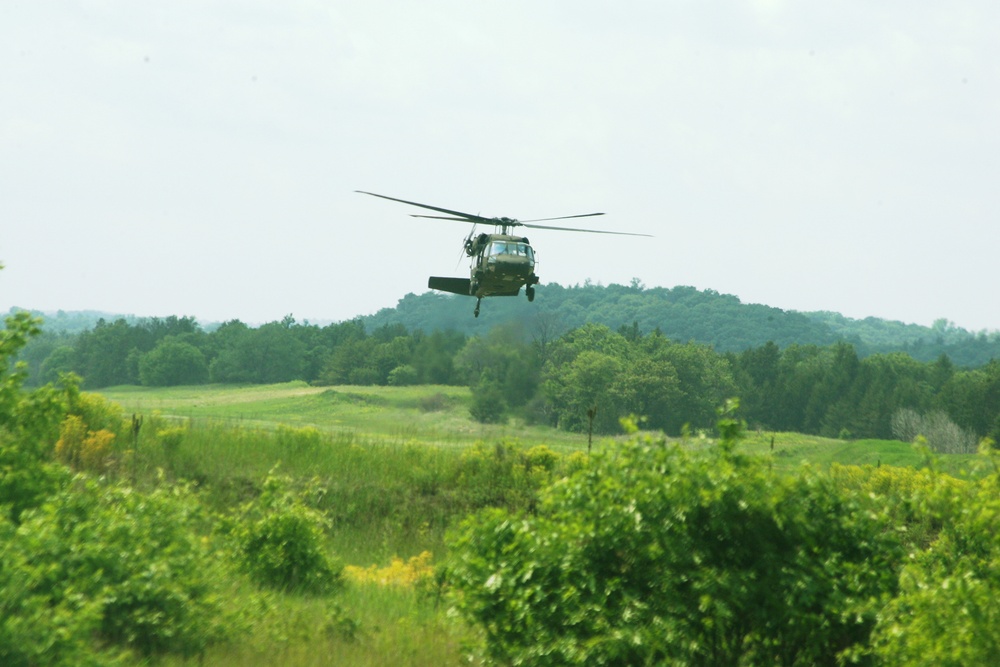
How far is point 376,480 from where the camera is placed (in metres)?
26.0

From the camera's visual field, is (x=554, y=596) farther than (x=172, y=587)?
No

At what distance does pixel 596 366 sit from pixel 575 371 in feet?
17.4

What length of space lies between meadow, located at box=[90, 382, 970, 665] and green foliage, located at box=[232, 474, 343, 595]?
0.35 metres

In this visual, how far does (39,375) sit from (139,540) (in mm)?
81064

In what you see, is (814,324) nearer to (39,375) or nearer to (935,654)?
(39,375)

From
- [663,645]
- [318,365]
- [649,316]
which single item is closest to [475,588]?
[663,645]

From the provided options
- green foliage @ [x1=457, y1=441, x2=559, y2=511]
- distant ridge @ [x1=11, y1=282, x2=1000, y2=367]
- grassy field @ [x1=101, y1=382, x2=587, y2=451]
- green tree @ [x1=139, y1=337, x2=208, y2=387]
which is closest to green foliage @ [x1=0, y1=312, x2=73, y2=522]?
green foliage @ [x1=457, y1=441, x2=559, y2=511]

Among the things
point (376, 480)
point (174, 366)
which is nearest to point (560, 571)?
point (376, 480)

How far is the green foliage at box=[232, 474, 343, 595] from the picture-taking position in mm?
13789

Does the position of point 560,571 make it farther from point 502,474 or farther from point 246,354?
point 246,354

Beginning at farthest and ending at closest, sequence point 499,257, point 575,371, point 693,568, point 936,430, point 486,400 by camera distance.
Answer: point 936,430 < point 575,371 < point 486,400 < point 499,257 < point 693,568

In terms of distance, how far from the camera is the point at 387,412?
3834cm

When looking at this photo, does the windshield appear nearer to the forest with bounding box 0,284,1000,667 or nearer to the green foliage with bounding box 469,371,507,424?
the forest with bounding box 0,284,1000,667

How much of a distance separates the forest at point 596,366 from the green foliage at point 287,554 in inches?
533
